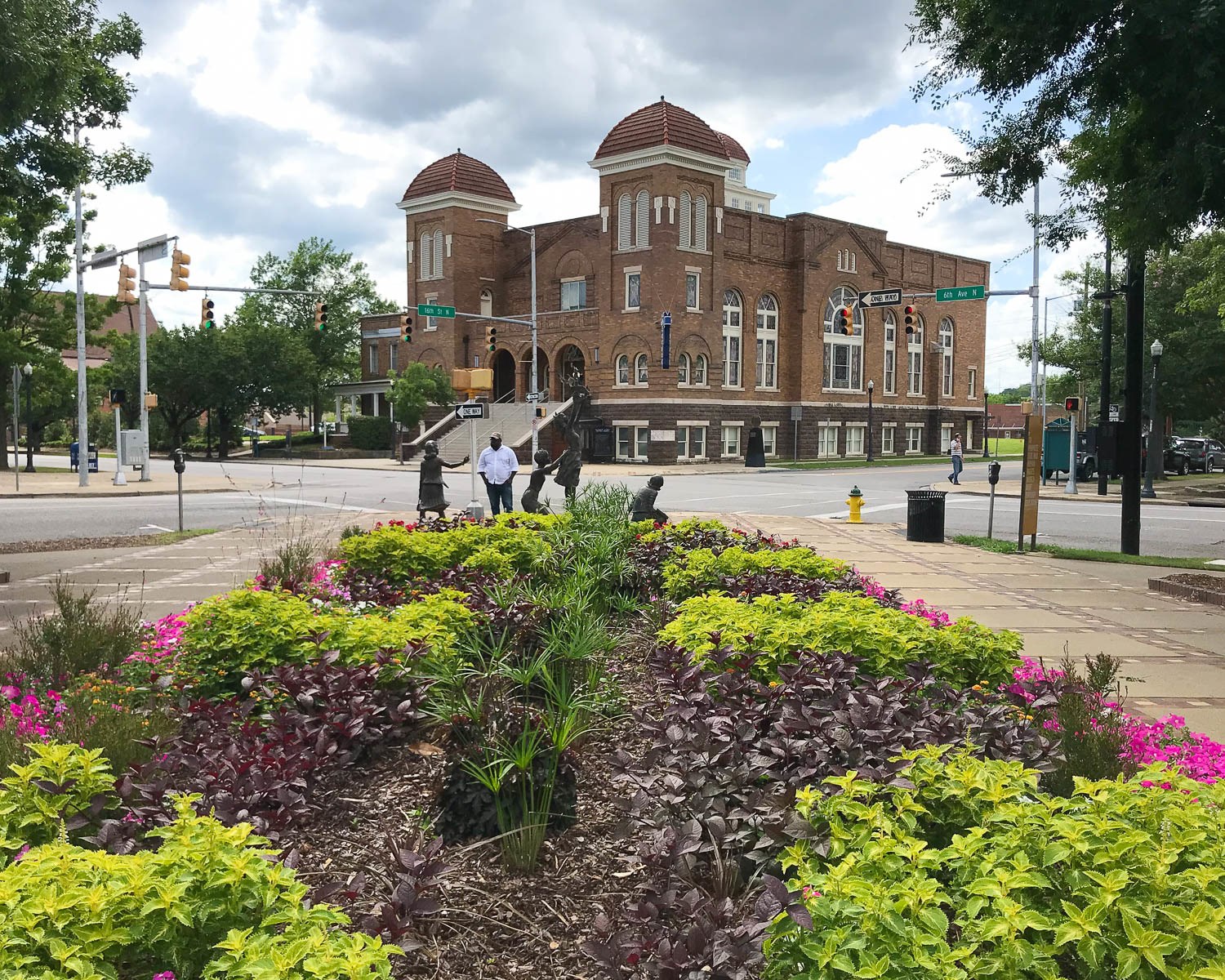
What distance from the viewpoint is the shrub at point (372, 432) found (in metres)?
62.9

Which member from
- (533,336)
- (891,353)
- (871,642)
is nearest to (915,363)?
(891,353)

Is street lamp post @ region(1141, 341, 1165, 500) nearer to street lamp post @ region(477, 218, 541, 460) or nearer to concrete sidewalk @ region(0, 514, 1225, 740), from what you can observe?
concrete sidewalk @ region(0, 514, 1225, 740)

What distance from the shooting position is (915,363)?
210ft

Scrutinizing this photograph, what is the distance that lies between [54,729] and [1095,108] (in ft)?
37.5

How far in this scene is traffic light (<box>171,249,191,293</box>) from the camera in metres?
26.3

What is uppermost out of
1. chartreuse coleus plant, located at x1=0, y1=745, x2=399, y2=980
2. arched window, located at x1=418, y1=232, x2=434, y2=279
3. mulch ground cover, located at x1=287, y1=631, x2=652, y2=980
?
Answer: arched window, located at x1=418, y1=232, x2=434, y2=279

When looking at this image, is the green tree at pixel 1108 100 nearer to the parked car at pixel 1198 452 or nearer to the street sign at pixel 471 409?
the street sign at pixel 471 409

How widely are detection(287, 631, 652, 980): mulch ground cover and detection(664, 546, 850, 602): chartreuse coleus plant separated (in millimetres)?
2721

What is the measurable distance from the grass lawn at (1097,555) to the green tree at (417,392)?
40883 millimetres

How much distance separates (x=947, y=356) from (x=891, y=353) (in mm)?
6725

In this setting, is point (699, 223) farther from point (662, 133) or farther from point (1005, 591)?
point (1005, 591)

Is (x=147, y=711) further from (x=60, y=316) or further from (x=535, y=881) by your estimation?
(x=60, y=316)

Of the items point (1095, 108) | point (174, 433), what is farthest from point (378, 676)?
point (174, 433)

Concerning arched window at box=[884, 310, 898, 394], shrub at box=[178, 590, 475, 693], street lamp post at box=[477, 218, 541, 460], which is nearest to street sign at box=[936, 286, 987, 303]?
street lamp post at box=[477, 218, 541, 460]
